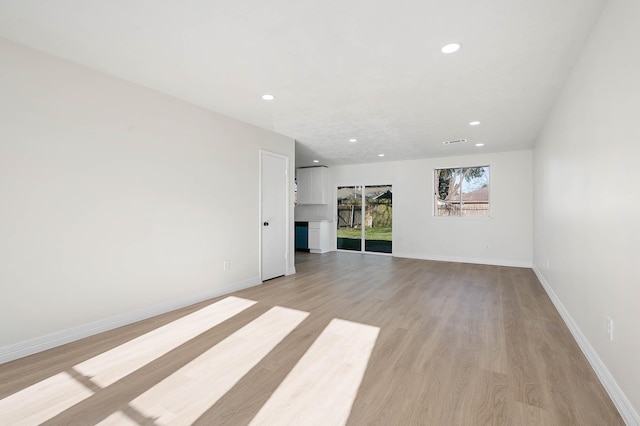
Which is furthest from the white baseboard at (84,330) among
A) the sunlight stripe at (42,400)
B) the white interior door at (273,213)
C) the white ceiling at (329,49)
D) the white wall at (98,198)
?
the white ceiling at (329,49)

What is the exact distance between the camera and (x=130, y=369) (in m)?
2.21

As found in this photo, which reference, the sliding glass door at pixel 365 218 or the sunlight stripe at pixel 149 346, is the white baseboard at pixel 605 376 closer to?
the sunlight stripe at pixel 149 346

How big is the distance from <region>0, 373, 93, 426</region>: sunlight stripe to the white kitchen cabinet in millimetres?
6523

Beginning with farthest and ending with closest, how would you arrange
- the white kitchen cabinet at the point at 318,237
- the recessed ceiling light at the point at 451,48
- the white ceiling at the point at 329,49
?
the white kitchen cabinet at the point at 318,237 → the recessed ceiling light at the point at 451,48 → the white ceiling at the point at 329,49

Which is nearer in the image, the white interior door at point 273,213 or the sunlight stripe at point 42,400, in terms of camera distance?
the sunlight stripe at point 42,400

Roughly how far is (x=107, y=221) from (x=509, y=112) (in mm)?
4960

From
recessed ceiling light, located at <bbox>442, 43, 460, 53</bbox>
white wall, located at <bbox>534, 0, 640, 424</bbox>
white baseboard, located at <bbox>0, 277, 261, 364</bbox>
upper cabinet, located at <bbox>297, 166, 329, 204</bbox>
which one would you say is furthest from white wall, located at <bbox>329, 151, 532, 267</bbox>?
white baseboard, located at <bbox>0, 277, 261, 364</bbox>

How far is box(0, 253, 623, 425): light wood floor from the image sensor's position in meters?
1.74

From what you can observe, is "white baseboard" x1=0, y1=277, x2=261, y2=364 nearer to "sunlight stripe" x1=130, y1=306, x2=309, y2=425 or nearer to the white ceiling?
"sunlight stripe" x1=130, y1=306, x2=309, y2=425

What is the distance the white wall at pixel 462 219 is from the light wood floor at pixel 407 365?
266cm

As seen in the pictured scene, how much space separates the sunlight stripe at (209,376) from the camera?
5.75 feet

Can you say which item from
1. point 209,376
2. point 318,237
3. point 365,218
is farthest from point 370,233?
point 209,376

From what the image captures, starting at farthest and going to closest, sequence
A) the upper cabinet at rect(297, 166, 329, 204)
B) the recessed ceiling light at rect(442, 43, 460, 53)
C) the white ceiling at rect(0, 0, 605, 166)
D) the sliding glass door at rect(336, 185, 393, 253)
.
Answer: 1. the upper cabinet at rect(297, 166, 329, 204)
2. the sliding glass door at rect(336, 185, 393, 253)
3. the recessed ceiling light at rect(442, 43, 460, 53)
4. the white ceiling at rect(0, 0, 605, 166)

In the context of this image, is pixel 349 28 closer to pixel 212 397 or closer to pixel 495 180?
pixel 212 397
